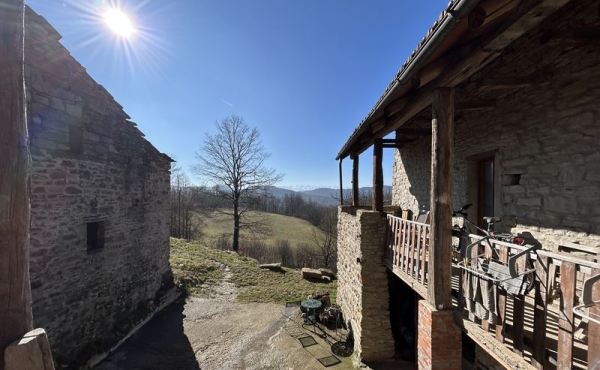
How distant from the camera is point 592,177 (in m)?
3.13

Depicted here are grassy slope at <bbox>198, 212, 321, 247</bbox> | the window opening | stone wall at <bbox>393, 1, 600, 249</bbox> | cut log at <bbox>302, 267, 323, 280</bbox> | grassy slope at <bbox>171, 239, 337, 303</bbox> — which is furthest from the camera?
grassy slope at <bbox>198, 212, 321, 247</bbox>

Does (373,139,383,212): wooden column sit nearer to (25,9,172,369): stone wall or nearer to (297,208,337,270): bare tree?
(25,9,172,369): stone wall

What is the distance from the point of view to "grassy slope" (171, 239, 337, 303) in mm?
11445

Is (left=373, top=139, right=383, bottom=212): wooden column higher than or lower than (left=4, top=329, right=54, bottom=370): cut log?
higher

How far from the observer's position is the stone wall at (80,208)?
555 cm

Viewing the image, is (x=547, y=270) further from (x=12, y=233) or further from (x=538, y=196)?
(x=12, y=233)

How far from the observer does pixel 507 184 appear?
448cm

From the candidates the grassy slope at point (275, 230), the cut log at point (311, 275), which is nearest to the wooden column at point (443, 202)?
the cut log at point (311, 275)

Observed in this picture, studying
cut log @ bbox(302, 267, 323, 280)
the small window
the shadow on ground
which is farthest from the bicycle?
cut log @ bbox(302, 267, 323, 280)

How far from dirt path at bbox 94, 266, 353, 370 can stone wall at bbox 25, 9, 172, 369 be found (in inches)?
28.2

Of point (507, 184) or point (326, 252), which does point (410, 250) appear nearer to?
point (507, 184)

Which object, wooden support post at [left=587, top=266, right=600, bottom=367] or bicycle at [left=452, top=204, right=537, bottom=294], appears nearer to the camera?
wooden support post at [left=587, top=266, right=600, bottom=367]

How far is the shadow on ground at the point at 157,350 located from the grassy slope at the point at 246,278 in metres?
2.73

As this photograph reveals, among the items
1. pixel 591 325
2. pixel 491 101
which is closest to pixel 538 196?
pixel 491 101
